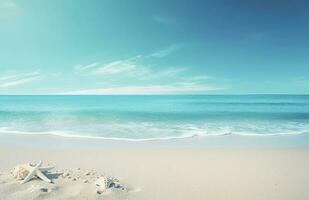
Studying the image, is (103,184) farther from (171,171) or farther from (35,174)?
(171,171)

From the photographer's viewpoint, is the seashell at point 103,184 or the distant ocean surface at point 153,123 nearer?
the seashell at point 103,184

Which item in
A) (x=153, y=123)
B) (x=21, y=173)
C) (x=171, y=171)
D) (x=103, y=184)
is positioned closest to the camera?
(x=103, y=184)

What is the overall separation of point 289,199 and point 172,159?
9.76 feet

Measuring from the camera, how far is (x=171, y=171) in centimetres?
558

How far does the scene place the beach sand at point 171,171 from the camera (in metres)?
4.22

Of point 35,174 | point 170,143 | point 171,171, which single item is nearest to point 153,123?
point 170,143

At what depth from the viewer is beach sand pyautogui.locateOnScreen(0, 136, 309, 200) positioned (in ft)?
13.8

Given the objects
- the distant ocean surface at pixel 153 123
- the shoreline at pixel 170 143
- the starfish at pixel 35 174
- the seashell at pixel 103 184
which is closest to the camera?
the seashell at pixel 103 184

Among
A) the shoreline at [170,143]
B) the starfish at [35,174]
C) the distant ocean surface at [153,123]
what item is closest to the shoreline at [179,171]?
the starfish at [35,174]

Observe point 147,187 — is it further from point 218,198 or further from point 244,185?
point 244,185

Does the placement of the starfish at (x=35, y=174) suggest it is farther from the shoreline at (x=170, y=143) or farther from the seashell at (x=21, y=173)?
the shoreline at (x=170, y=143)

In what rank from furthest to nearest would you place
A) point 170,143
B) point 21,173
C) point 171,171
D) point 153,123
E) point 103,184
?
point 153,123 < point 170,143 < point 171,171 < point 21,173 < point 103,184

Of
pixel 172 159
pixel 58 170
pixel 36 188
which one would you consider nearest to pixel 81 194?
pixel 36 188

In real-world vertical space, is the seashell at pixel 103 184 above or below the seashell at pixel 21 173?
below
